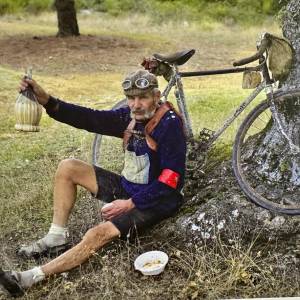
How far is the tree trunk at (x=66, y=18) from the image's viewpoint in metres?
18.2

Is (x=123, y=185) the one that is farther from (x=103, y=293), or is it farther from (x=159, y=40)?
(x=159, y=40)

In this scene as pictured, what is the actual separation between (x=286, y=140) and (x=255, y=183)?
365mm

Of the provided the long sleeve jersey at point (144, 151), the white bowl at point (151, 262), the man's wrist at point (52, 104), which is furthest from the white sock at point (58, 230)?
the man's wrist at point (52, 104)

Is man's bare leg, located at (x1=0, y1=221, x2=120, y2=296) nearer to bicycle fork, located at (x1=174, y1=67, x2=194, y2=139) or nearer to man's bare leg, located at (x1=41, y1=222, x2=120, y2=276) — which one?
man's bare leg, located at (x1=41, y1=222, x2=120, y2=276)

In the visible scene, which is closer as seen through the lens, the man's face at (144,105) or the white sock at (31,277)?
the white sock at (31,277)

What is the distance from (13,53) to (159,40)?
186 inches

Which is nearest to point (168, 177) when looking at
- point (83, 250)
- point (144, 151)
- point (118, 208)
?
point (144, 151)

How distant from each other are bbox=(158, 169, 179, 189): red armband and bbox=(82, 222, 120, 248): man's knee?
1.43 ft

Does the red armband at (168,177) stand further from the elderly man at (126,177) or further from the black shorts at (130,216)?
the black shorts at (130,216)

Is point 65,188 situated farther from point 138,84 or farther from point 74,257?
point 138,84

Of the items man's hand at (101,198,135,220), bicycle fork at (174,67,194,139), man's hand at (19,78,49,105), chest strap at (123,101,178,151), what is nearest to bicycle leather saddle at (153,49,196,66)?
bicycle fork at (174,67,194,139)

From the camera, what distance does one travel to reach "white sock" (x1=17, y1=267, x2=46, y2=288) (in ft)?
12.8

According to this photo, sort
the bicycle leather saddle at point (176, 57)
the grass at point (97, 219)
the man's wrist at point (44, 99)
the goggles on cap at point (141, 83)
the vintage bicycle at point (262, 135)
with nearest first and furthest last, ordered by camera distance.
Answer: the grass at point (97, 219)
the goggles on cap at point (141, 83)
the vintage bicycle at point (262, 135)
the man's wrist at point (44, 99)
the bicycle leather saddle at point (176, 57)

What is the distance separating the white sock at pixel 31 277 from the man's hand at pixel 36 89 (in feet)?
3.73
